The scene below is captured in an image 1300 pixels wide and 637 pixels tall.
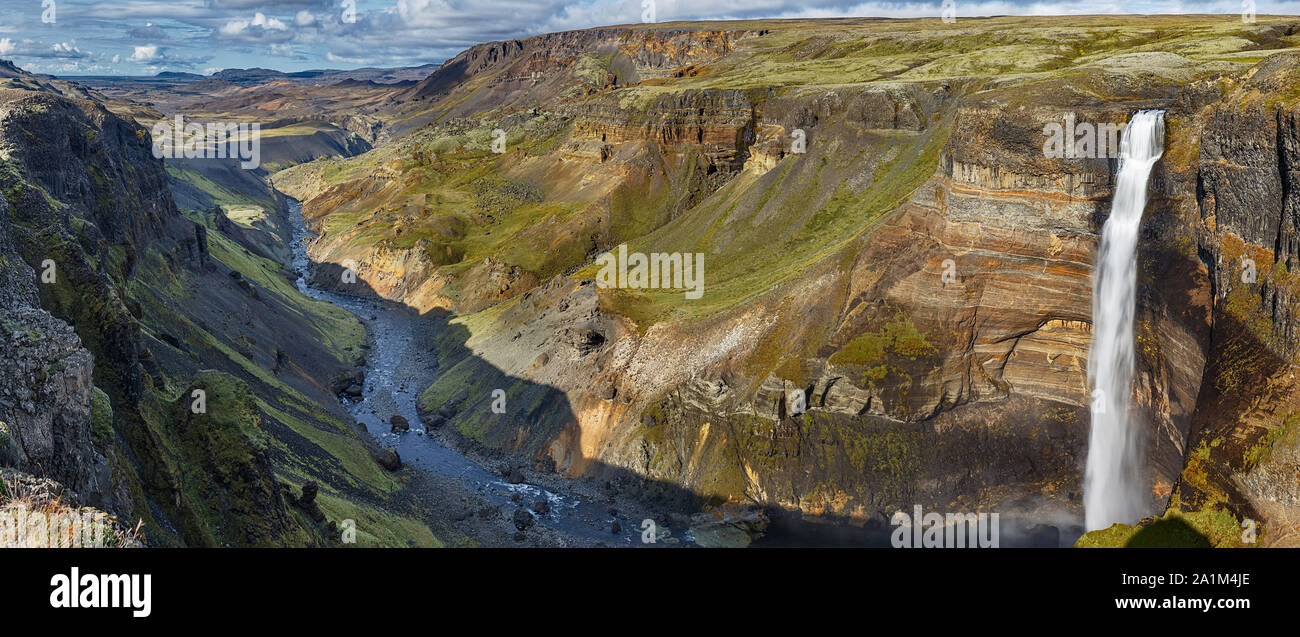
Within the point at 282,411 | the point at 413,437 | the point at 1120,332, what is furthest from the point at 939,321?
the point at 282,411

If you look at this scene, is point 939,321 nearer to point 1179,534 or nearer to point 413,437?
point 1179,534

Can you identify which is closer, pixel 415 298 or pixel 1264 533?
pixel 1264 533

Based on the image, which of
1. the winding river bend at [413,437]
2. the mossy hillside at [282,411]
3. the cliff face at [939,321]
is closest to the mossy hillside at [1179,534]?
the cliff face at [939,321]

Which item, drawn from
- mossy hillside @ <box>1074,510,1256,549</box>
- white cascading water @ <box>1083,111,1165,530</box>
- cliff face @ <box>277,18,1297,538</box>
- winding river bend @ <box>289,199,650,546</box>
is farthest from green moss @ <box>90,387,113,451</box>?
Result: white cascading water @ <box>1083,111,1165,530</box>

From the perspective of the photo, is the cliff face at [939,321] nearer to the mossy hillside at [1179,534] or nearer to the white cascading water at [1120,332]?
the white cascading water at [1120,332]

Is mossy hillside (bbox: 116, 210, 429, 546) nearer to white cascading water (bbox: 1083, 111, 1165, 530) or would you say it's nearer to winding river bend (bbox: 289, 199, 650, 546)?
winding river bend (bbox: 289, 199, 650, 546)
